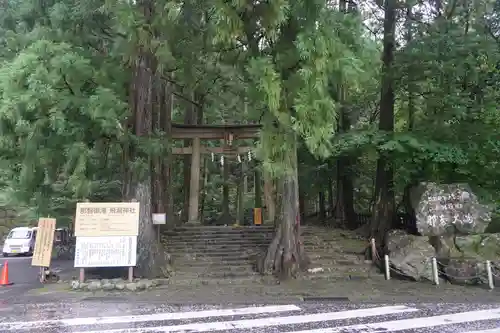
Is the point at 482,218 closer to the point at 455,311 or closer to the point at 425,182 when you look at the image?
the point at 425,182

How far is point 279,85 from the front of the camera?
820cm

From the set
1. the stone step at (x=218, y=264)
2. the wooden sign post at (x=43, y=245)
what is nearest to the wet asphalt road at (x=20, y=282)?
the wooden sign post at (x=43, y=245)

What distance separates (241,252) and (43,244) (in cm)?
576

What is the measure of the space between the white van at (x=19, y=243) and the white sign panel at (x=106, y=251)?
14459mm

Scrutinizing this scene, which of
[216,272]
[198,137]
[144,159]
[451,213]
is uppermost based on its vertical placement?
[198,137]

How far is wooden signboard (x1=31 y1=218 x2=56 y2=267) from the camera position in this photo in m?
10.8

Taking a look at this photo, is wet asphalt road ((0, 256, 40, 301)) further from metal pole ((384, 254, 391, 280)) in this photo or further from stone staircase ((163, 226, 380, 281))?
metal pole ((384, 254, 391, 280))

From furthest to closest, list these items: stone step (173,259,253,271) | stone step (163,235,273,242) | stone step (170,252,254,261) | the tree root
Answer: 1. stone step (163,235,273,242)
2. stone step (170,252,254,261)
3. stone step (173,259,253,271)
4. the tree root

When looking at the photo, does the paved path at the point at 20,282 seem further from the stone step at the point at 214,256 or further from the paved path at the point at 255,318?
the stone step at the point at 214,256

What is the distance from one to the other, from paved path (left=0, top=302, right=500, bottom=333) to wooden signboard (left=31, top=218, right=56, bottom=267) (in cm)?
319

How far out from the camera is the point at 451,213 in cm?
1155

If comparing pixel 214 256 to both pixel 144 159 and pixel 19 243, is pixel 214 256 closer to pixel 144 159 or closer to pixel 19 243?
pixel 144 159

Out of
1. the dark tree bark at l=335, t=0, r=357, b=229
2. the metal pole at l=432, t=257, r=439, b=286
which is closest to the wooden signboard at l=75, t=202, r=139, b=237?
the metal pole at l=432, t=257, r=439, b=286

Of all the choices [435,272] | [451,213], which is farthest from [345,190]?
[435,272]
